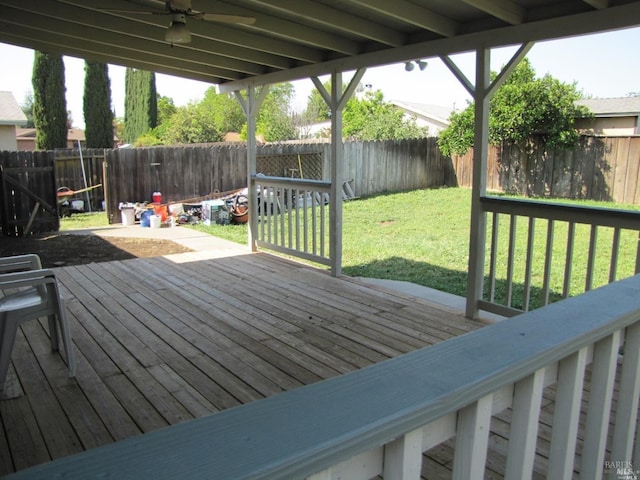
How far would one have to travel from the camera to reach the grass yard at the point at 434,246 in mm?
5801

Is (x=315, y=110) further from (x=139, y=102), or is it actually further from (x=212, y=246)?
(x=212, y=246)

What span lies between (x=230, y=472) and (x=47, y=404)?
2.66 m

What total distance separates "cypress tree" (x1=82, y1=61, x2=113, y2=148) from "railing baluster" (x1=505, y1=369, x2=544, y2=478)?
20256 mm

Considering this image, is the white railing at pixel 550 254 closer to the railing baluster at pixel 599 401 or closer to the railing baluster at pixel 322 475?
the railing baluster at pixel 599 401

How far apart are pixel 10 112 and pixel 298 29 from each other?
1702 centimetres

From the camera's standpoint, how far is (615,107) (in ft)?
50.8

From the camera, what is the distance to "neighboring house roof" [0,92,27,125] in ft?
55.9

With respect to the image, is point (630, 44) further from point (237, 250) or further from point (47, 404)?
point (47, 404)

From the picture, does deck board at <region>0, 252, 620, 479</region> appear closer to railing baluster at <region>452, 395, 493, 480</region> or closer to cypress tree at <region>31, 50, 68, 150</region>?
railing baluster at <region>452, 395, 493, 480</region>

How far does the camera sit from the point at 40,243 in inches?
319

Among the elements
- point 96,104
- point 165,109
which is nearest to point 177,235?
point 96,104

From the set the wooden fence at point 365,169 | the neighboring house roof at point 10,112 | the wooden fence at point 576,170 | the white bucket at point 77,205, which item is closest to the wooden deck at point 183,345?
the wooden fence at point 365,169

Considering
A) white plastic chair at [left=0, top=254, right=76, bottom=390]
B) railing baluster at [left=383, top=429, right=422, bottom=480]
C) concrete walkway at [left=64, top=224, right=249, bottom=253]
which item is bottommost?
concrete walkway at [left=64, top=224, right=249, bottom=253]

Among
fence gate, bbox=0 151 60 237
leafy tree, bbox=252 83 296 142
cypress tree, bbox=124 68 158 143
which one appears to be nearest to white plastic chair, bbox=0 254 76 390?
fence gate, bbox=0 151 60 237
